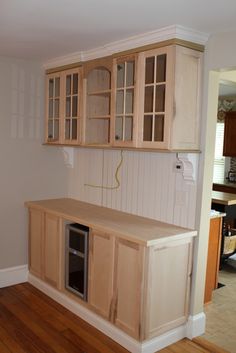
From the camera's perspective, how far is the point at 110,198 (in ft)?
11.9

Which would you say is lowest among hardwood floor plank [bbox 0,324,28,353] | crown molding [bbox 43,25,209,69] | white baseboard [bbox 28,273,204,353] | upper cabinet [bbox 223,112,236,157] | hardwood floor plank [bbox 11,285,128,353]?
hardwood floor plank [bbox 0,324,28,353]

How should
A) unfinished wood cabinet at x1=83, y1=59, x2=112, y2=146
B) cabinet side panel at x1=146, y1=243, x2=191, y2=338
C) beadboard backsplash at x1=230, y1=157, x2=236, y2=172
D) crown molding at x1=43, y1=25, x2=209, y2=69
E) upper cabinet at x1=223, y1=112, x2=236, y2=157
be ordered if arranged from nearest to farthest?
crown molding at x1=43, y1=25, x2=209, y2=69, cabinet side panel at x1=146, y1=243, x2=191, y2=338, unfinished wood cabinet at x1=83, y1=59, x2=112, y2=146, upper cabinet at x1=223, y1=112, x2=236, y2=157, beadboard backsplash at x1=230, y1=157, x2=236, y2=172

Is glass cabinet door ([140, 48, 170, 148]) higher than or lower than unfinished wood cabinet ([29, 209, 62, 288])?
higher

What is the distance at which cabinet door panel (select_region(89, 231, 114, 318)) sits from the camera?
9.40ft

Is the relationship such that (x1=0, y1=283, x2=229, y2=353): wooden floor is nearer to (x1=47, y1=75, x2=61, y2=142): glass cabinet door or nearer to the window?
(x1=47, y1=75, x2=61, y2=142): glass cabinet door

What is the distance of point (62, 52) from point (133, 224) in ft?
5.61

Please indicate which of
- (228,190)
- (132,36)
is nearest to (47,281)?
(132,36)

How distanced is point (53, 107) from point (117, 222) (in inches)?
59.2

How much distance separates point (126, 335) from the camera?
9.06ft

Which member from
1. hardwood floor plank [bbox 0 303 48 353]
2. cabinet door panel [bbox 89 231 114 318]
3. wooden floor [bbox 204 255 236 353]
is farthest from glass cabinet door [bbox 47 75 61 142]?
wooden floor [bbox 204 255 236 353]

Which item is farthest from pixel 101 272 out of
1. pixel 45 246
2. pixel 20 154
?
pixel 20 154

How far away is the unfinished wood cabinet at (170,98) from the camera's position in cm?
257

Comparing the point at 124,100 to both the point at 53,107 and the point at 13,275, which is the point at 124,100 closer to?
the point at 53,107

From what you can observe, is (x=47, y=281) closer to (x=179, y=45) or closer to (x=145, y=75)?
(x=145, y=75)
